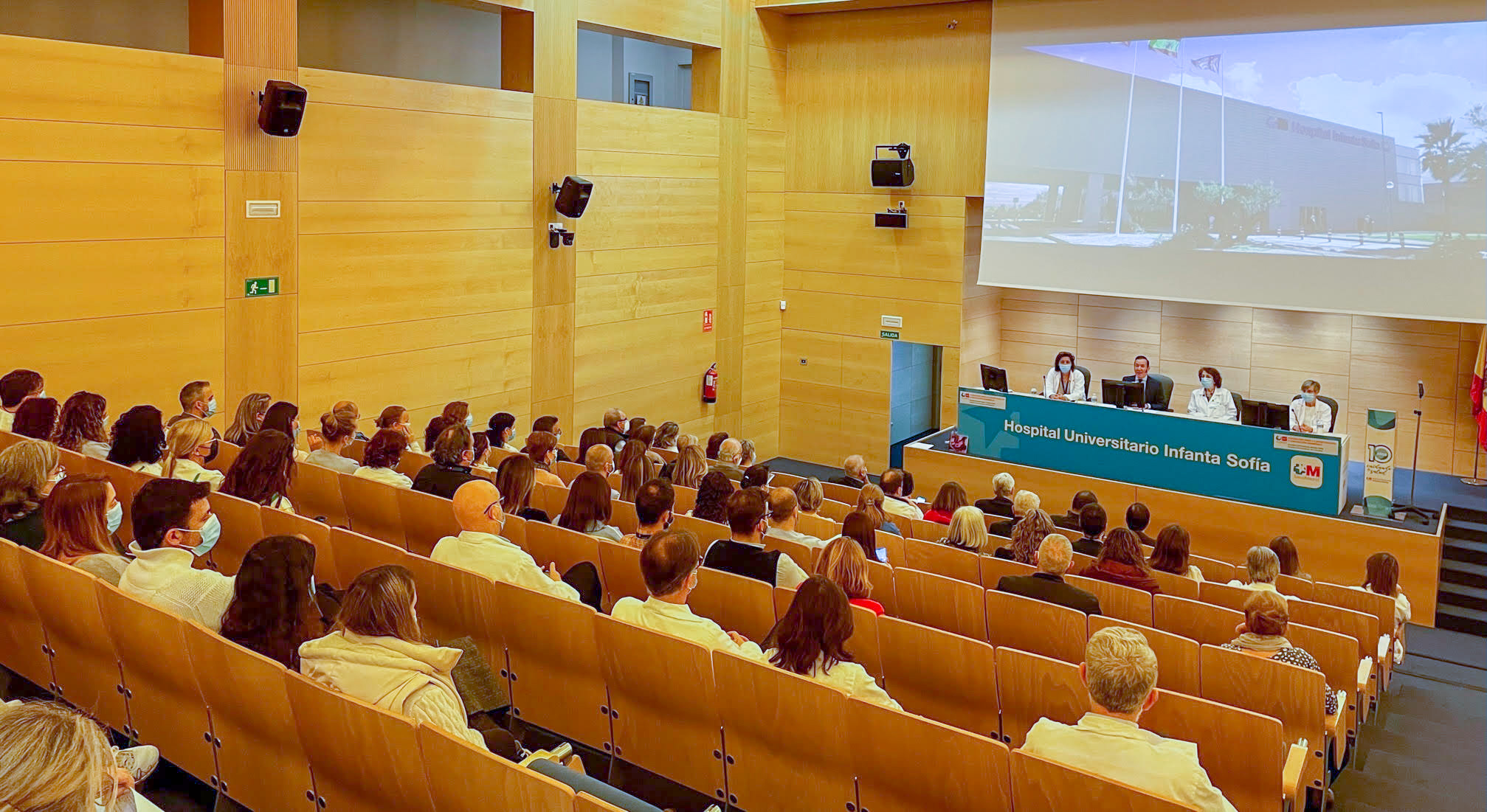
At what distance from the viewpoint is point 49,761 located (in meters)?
1.76

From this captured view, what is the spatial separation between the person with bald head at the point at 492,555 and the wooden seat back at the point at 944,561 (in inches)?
83.6

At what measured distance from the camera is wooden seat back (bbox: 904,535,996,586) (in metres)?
5.87

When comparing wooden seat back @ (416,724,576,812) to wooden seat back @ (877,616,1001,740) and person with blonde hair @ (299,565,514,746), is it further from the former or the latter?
wooden seat back @ (877,616,1001,740)

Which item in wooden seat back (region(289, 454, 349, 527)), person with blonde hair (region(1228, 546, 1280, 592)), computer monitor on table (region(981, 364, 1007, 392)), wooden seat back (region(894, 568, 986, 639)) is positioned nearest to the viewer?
wooden seat back (region(894, 568, 986, 639))

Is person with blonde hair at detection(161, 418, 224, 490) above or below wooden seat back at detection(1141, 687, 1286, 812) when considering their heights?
above

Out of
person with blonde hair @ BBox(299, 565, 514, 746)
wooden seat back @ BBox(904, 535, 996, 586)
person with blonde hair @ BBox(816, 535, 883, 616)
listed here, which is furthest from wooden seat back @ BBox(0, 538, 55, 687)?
wooden seat back @ BBox(904, 535, 996, 586)

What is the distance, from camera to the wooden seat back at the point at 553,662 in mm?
3818

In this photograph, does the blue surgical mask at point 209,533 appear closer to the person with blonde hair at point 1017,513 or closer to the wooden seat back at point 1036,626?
the wooden seat back at point 1036,626

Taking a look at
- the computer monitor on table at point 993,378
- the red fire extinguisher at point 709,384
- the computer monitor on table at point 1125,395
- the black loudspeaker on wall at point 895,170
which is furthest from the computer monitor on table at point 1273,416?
the red fire extinguisher at point 709,384

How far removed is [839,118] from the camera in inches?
498

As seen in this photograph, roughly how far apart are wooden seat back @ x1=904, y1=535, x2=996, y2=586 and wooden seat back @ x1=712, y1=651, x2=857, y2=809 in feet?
7.96

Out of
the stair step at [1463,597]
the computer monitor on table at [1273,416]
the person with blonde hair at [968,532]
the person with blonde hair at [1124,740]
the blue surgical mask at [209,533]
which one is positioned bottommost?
the stair step at [1463,597]

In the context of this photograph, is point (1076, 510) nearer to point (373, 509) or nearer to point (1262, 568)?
point (1262, 568)

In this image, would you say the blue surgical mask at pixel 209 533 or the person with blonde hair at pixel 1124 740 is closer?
the person with blonde hair at pixel 1124 740
